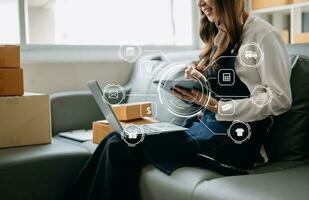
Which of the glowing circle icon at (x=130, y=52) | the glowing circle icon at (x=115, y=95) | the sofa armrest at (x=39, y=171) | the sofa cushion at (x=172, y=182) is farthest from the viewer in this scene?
the glowing circle icon at (x=130, y=52)

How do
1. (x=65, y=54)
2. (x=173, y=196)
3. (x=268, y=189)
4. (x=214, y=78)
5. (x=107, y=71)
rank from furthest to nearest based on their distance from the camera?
(x=107, y=71) < (x=65, y=54) < (x=214, y=78) < (x=173, y=196) < (x=268, y=189)

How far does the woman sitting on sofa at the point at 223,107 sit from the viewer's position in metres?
1.04

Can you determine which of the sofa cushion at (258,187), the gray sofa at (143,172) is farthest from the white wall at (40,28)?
the sofa cushion at (258,187)

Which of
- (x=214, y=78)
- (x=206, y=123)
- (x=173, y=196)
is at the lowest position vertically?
(x=173, y=196)

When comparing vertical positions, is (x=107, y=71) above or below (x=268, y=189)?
above

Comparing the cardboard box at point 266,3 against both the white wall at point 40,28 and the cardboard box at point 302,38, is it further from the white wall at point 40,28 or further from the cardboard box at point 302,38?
the white wall at point 40,28

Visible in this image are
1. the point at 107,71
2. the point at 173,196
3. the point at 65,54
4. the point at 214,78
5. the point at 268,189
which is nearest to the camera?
the point at 268,189

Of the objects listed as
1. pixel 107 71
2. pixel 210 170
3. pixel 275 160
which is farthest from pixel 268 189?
pixel 107 71

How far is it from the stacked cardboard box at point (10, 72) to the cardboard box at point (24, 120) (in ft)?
0.11

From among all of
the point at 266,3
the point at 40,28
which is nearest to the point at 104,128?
the point at 40,28

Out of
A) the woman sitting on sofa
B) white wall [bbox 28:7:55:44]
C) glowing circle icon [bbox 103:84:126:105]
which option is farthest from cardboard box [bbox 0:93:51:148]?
white wall [bbox 28:7:55:44]

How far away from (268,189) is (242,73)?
1.09 feet

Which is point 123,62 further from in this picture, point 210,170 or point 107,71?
point 210,170

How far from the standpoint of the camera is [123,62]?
203cm
